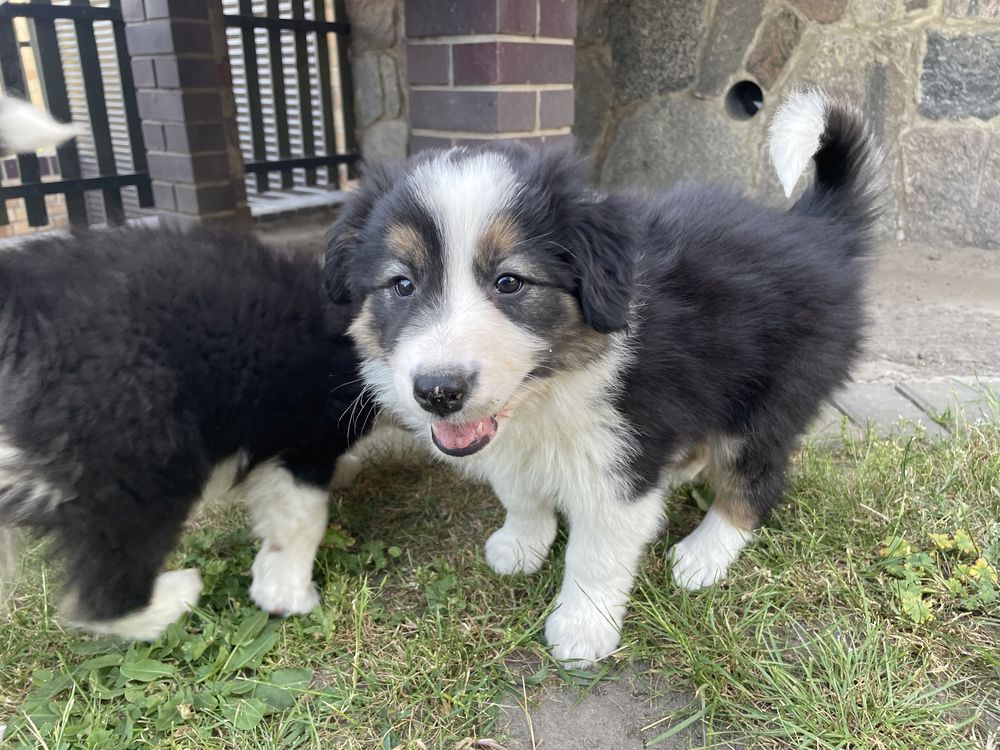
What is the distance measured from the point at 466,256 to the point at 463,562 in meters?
1.08

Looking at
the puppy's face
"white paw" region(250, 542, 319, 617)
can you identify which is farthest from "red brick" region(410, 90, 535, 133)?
"white paw" region(250, 542, 319, 617)

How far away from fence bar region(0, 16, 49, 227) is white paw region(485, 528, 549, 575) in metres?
3.13

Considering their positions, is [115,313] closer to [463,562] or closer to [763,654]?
[463,562]

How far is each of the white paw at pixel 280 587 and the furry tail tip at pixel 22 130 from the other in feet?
3.96

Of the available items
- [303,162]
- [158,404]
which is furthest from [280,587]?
[303,162]

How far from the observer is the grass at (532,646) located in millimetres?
1763

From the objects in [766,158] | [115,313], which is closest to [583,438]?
[115,313]

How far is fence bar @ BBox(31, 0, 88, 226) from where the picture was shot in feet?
12.4

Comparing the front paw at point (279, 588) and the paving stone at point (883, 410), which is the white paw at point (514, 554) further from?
the paving stone at point (883, 410)

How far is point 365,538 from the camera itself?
2.55 m

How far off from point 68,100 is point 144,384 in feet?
10.1

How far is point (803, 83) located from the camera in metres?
4.53

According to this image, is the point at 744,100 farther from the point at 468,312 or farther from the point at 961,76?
the point at 468,312

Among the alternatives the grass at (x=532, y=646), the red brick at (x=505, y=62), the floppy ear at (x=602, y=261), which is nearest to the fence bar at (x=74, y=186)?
the red brick at (x=505, y=62)
